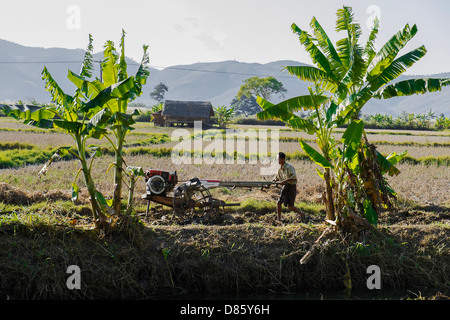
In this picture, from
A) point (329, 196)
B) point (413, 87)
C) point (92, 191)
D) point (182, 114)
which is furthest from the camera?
point (182, 114)

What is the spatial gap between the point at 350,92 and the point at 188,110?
2836 cm

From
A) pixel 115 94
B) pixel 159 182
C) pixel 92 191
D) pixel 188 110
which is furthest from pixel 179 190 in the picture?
pixel 188 110

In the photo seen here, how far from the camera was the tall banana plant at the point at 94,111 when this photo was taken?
18.1ft

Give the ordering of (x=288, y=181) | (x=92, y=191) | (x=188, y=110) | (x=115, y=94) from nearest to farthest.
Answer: (x=115, y=94)
(x=92, y=191)
(x=288, y=181)
(x=188, y=110)

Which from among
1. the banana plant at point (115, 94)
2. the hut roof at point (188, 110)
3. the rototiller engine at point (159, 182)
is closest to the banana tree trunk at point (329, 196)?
the rototiller engine at point (159, 182)

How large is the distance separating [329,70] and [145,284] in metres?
4.05

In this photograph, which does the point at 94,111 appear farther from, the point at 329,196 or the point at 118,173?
the point at 329,196

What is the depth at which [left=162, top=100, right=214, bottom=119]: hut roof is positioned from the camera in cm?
3400

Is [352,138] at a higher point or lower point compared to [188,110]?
lower

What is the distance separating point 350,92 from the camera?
668 cm

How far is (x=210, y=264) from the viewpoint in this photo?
6.05m

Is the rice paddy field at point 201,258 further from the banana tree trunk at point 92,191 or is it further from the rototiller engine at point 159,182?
the rototiller engine at point 159,182
